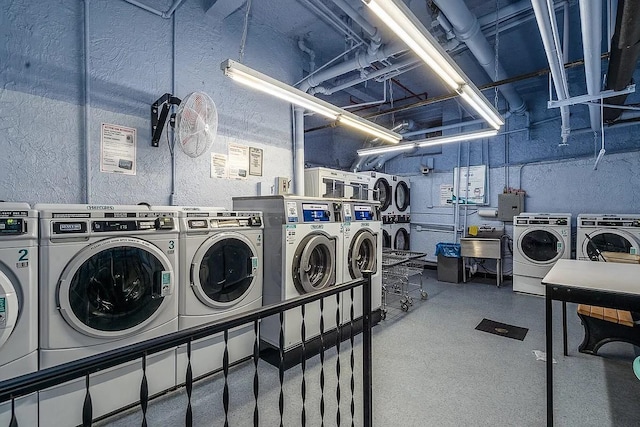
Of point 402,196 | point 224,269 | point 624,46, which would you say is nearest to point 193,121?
point 224,269

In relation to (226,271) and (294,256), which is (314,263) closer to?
(294,256)

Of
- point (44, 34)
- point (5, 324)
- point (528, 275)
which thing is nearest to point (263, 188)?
point (44, 34)

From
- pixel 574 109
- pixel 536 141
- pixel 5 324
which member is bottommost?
pixel 5 324

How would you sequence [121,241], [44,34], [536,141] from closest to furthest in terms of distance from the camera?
[121,241], [44,34], [536,141]

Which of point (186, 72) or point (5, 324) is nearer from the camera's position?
point (5, 324)

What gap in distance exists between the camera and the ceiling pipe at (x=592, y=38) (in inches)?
78.6

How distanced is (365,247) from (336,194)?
1767mm

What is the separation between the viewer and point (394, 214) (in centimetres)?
677

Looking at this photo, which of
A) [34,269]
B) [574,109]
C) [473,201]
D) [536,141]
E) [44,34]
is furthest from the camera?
[473,201]

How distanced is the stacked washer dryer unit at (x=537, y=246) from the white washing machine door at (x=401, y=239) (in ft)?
7.58

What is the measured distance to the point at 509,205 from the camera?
5867mm

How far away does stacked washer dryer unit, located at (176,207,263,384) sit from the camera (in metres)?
2.33

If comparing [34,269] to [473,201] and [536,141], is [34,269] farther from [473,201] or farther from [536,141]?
[536,141]

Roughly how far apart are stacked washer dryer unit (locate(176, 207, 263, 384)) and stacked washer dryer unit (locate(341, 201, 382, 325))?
39.6 inches
